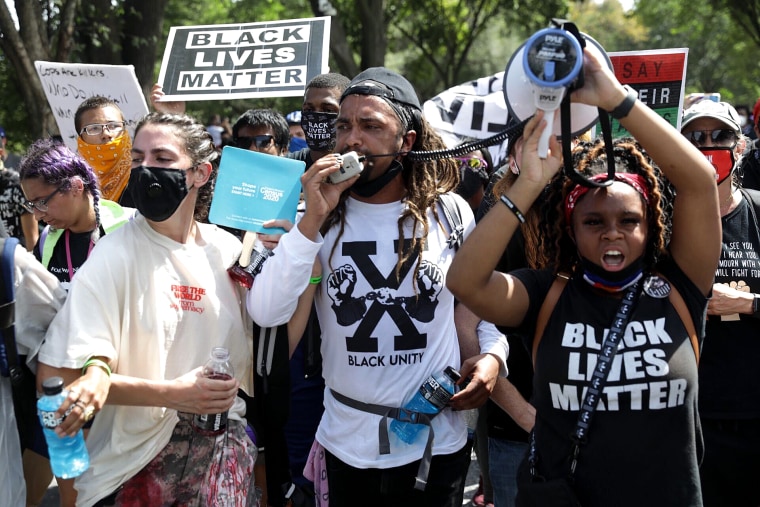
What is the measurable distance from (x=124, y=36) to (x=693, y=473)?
10.1 meters

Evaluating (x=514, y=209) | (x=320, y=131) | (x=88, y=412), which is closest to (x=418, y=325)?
(x=514, y=209)

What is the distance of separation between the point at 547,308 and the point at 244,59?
3478 millimetres

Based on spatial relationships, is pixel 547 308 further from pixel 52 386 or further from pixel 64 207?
pixel 64 207

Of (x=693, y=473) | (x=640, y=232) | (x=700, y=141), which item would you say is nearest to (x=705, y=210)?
(x=640, y=232)

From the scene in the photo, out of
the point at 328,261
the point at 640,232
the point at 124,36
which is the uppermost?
the point at 124,36

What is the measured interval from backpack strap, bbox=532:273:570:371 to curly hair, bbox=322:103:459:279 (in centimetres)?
53

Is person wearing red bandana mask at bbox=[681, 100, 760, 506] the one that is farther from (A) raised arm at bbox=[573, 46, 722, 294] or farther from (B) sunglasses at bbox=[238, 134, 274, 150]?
(B) sunglasses at bbox=[238, 134, 274, 150]

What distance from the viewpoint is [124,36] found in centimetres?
1076

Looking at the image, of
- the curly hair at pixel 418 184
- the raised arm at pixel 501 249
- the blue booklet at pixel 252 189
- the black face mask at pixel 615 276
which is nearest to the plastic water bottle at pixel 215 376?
the blue booklet at pixel 252 189

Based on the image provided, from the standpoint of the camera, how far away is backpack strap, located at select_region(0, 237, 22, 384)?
8.20ft

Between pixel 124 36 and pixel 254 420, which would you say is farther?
pixel 124 36

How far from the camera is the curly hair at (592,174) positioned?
8.32ft

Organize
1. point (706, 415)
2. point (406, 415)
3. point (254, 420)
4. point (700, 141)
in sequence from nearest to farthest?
point (406, 415) → point (254, 420) → point (706, 415) → point (700, 141)

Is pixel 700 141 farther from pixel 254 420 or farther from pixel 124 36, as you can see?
pixel 124 36
